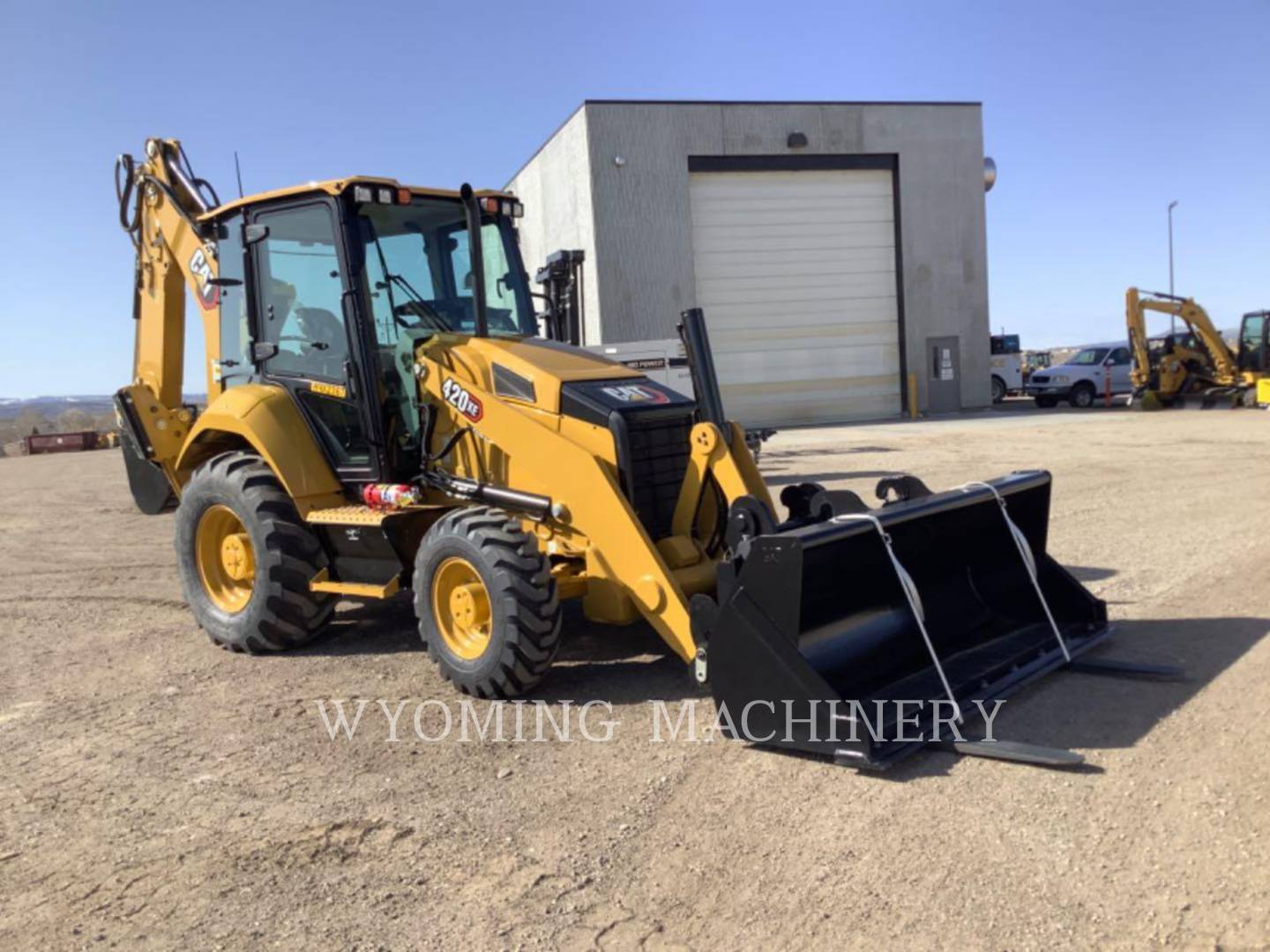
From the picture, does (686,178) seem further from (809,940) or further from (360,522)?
(809,940)

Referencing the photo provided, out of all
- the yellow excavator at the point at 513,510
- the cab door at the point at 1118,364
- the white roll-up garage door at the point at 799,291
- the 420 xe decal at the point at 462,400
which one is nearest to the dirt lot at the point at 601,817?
the yellow excavator at the point at 513,510

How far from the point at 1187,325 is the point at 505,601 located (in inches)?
1028

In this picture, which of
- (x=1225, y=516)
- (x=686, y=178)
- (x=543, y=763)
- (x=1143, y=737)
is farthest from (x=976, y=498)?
(x=686, y=178)

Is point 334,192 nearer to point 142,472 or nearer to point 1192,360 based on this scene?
point 142,472

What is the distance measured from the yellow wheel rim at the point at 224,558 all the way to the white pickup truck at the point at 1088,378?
90.6 feet

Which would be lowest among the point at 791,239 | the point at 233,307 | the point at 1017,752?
the point at 1017,752

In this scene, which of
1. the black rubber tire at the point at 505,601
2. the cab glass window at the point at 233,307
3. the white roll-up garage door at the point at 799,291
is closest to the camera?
the black rubber tire at the point at 505,601

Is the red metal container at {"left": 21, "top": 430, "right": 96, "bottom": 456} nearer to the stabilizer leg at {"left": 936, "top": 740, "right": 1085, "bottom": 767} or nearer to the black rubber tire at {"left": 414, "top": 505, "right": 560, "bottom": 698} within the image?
the black rubber tire at {"left": 414, "top": 505, "right": 560, "bottom": 698}

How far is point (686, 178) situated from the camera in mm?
24922

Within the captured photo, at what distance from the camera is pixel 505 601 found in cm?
477

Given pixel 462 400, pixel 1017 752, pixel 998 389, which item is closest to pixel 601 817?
pixel 1017 752

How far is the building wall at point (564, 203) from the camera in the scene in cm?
2436

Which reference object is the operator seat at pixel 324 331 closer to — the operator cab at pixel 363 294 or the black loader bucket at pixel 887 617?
the operator cab at pixel 363 294

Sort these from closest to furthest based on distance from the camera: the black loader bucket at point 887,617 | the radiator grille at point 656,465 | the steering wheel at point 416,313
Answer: the black loader bucket at point 887,617 < the radiator grille at point 656,465 < the steering wheel at point 416,313
